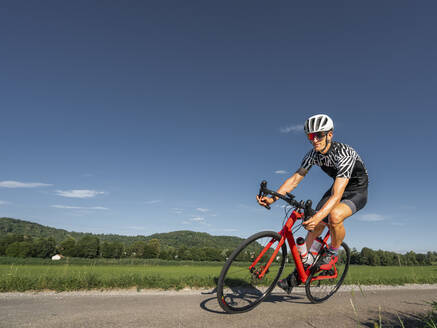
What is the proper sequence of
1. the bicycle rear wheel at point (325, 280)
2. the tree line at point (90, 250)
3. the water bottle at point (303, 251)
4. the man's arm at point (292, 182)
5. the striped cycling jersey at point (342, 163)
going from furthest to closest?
1. the tree line at point (90, 250)
2. the man's arm at point (292, 182)
3. the bicycle rear wheel at point (325, 280)
4. the water bottle at point (303, 251)
5. the striped cycling jersey at point (342, 163)

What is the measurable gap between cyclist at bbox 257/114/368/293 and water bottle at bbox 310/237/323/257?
62 mm

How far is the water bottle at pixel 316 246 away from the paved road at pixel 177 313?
85 cm

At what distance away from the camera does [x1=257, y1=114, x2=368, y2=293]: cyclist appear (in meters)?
3.91

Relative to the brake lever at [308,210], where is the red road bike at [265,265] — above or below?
below

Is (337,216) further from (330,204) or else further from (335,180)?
(335,180)

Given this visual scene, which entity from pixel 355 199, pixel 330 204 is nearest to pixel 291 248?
pixel 330 204

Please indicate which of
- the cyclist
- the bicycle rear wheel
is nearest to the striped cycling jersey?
the cyclist

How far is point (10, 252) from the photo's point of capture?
63.6 meters

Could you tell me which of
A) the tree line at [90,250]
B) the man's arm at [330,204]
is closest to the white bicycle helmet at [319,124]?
the man's arm at [330,204]

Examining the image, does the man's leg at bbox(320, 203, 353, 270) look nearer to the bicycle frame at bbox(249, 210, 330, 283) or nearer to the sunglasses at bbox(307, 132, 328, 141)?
the bicycle frame at bbox(249, 210, 330, 283)

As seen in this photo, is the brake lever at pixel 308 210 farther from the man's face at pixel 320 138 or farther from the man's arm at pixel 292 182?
the man's face at pixel 320 138

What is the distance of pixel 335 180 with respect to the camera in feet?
12.8

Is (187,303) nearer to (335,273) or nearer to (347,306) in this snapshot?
(347,306)

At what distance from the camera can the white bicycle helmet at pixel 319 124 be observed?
4.08 metres
